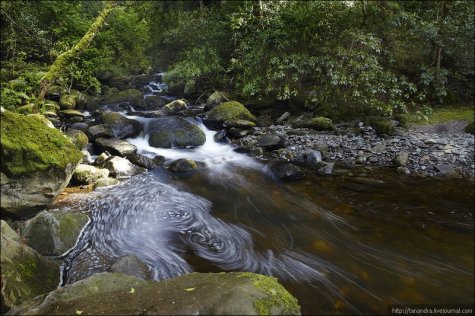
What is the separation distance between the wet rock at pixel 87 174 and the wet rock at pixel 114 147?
142cm

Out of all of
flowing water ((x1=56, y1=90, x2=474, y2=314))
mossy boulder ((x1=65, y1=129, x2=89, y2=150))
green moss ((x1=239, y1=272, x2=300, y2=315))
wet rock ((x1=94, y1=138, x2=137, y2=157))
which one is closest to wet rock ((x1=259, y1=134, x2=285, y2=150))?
flowing water ((x1=56, y1=90, x2=474, y2=314))

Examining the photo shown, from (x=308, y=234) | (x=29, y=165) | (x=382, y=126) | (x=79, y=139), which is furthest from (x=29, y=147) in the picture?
(x=382, y=126)

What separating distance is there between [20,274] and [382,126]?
9525 mm

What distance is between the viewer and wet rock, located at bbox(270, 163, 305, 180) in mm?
7930

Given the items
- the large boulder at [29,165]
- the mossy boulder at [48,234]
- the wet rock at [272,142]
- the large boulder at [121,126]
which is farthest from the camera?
the large boulder at [121,126]

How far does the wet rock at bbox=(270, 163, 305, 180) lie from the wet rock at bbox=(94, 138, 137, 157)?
444 cm

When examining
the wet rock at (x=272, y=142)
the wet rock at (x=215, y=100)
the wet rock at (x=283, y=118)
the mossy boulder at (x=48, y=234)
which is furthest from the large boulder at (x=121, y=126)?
the mossy boulder at (x=48, y=234)

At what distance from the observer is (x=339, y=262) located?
15.8 feet

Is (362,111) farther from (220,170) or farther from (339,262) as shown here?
(339,262)

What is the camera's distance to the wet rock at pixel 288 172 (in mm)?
7930

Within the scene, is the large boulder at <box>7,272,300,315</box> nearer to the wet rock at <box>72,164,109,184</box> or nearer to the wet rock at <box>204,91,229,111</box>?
the wet rock at <box>72,164,109,184</box>

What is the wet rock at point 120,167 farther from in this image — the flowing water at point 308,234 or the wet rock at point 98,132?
the wet rock at point 98,132

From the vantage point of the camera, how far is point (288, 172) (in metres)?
7.96

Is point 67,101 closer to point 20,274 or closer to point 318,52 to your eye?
point 318,52
